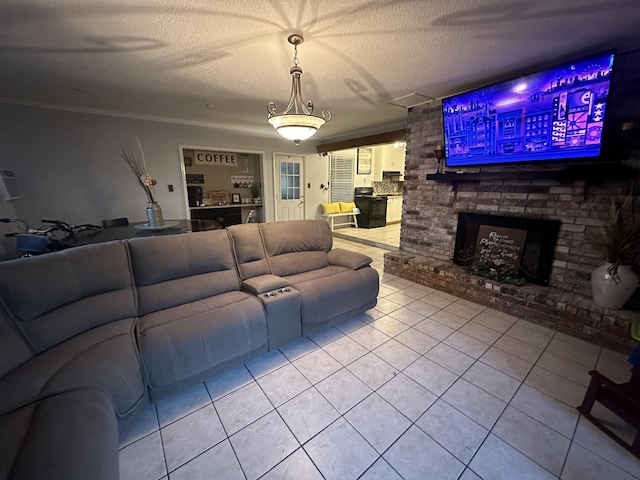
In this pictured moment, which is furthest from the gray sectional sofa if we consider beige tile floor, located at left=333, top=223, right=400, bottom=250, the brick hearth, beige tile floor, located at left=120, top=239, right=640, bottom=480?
→ beige tile floor, located at left=333, top=223, right=400, bottom=250

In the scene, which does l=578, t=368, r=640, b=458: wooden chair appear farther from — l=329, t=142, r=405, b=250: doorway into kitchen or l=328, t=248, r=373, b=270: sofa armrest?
l=329, t=142, r=405, b=250: doorway into kitchen

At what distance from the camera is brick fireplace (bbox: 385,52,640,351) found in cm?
220

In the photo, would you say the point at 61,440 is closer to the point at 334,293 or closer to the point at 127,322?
the point at 127,322

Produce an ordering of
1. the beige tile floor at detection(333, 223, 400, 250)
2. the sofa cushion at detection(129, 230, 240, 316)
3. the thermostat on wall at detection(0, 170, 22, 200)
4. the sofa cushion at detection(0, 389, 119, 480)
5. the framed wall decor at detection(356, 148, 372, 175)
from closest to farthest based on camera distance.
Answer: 1. the sofa cushion at detection(0, 389, 119, 480)
2. the sofa cushion at detection(129, 230, 240, 316)
3. the thermostat on wall at detection(0, 170, 22, 200)
4. the beige tile floor at detection(333, 223, 400, 250)
5. the framed wall decor at detection(356, 148, 372, 175)

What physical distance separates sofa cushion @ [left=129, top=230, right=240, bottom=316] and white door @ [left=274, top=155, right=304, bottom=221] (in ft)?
12.6

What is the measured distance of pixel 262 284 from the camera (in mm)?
2055

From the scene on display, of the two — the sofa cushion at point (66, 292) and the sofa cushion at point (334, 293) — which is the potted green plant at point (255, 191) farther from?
the sofa cushion at point (66, 292)

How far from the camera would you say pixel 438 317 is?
8.48 ft

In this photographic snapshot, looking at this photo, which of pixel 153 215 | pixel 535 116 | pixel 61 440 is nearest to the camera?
pixel 61 440

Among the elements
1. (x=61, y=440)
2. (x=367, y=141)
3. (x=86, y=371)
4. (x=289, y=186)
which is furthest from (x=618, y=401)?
(x=289, y=186)

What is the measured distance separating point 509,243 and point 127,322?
3665 mm

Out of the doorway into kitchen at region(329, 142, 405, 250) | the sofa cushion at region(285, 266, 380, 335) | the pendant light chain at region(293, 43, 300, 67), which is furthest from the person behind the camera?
the doorway into kitchen at region(329, 142, 405, 250)

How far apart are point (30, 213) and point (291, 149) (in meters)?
4.54

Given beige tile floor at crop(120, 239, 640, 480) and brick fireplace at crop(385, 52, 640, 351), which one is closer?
beige tile floor at crop(120, 239, 640, 480)
